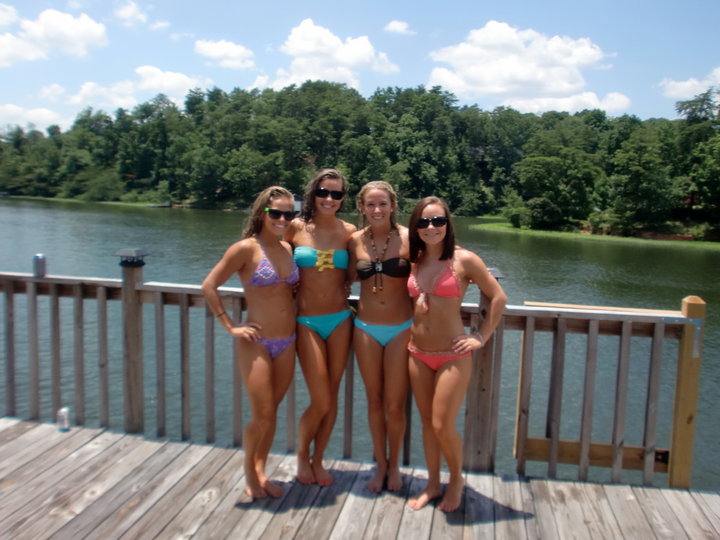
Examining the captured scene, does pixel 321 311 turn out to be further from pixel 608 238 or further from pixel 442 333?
pixel 608 238

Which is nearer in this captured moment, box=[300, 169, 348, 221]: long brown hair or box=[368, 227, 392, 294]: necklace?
box=[368, 227, 392, 294]: necklace

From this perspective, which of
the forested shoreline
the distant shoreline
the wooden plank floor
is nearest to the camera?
the wooden plank floor

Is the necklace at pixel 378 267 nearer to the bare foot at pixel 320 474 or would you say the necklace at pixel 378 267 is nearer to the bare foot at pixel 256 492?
the bare foot at pixel 320 474

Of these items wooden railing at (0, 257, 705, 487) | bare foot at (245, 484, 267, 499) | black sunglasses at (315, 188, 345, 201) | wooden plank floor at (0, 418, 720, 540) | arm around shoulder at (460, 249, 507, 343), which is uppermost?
black sunglasses at (315, 188, 345, 201)

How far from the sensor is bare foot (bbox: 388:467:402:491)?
3215 millimetres

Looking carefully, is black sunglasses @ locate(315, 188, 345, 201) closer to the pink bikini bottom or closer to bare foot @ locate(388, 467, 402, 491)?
the pink bikini bottom

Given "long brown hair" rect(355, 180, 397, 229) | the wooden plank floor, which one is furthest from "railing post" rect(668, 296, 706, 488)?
"long brown hair" rect(355, 180, 397, 229)

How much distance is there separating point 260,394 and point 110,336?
32.5 ft

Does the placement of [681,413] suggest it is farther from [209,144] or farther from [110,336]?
[209,144]

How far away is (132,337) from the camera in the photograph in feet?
12.3

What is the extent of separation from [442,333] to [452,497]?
82 centimetres

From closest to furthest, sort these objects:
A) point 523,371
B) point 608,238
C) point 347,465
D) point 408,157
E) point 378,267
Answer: point 378,267
point 523,371
point 347,465
point 608,238
point 408,157

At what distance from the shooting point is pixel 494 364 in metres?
3.33

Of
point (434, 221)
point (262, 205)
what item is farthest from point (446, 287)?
point (262, 205)
